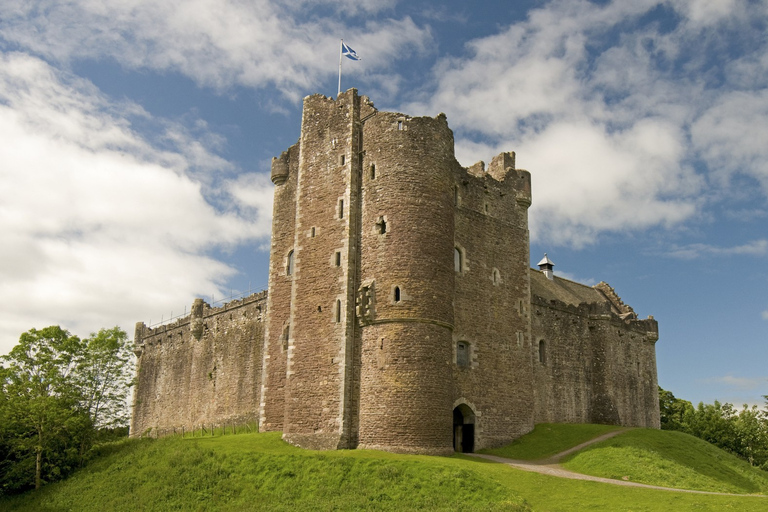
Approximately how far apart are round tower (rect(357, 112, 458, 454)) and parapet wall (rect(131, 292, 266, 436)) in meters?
12.7

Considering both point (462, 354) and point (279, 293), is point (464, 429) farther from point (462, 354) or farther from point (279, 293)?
point (279, 293)

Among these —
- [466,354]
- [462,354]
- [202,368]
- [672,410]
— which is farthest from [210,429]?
[672,410]

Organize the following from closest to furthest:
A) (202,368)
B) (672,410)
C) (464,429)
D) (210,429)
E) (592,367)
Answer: (464,429) → (210,429) → (592,367) → (202,368) → (672,410)

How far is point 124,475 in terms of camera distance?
32.0m

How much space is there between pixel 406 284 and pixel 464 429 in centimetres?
933

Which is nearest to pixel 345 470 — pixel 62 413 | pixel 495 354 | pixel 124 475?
pixel 124 475

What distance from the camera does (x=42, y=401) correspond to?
3544cm

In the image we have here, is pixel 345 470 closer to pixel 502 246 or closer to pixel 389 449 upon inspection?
pixel 389 449

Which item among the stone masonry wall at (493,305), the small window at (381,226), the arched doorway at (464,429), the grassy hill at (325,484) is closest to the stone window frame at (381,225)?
the small window at (381,226)

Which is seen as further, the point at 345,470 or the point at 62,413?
the point at 62,413

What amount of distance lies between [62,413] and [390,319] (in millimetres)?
17247

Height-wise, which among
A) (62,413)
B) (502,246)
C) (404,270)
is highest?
(502,246)

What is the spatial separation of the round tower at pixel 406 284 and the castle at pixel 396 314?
66mm

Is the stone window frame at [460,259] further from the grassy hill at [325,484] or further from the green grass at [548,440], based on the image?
the grassy hill at [325,484]
